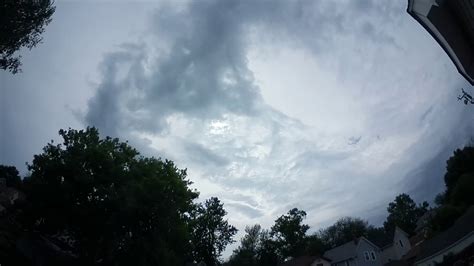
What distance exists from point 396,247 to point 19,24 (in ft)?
244

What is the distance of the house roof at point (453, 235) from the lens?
3262cm

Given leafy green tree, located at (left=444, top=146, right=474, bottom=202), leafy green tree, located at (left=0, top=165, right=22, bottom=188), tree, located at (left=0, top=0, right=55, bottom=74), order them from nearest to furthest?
tree, located at (left=0, top=0, right=55, bottom=74)
leafy green tree, located at (left=444, top=146, right=474, bottom=202)
leafy green tree, located at (left=0, top=165, right=22, bottom=188)

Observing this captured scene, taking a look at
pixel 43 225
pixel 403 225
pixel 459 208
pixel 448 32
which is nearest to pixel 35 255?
pixel 43 225

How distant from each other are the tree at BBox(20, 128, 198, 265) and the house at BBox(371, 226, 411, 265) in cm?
5344

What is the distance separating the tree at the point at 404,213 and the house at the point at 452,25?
97.8 metres

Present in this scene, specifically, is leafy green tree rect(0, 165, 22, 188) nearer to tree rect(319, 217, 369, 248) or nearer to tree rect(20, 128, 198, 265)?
tree rect(20, 128, 198, 265)

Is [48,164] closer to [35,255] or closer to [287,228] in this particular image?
[35,255]

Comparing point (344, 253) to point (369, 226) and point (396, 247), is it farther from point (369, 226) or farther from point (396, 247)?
point (369, 226)

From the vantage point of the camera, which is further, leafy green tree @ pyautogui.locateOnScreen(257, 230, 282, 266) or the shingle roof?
leafy green tree @ pyautogui.locateOnScreen(257, 230, 282, 266)

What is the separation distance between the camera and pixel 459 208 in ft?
136

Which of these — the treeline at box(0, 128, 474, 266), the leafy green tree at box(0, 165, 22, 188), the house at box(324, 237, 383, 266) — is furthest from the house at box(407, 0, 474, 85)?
the leafy green tree at box(0, 165, 22, 188)

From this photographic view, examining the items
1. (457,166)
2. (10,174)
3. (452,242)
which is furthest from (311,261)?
(10,174)

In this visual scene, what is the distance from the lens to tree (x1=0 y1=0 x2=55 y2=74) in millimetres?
14734

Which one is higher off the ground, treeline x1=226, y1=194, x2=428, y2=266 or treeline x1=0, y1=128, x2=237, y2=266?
treeline x1=226, y1=194, x2=428, y2=266
